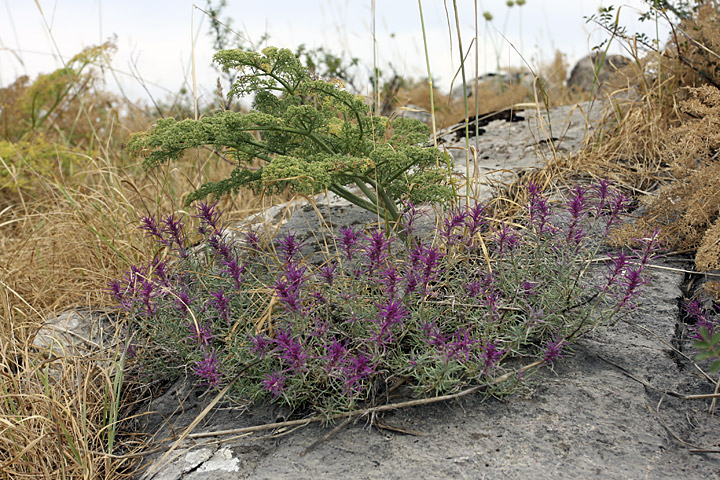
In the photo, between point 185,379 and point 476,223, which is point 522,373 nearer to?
point 476,223

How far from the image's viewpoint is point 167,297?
2750mm

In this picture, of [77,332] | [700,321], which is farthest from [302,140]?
[700,321]

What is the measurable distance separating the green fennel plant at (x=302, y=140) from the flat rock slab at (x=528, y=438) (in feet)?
3.18

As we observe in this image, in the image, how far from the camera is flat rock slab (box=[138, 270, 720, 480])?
197 centimetres

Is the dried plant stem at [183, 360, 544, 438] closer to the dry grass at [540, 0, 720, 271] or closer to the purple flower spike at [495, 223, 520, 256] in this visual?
the purple flower spike at [495, 223, 520, 256]

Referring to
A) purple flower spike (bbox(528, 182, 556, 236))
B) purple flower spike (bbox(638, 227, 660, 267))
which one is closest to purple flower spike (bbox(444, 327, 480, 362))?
purple flower spike (bbox(528, 182, 556, 236))

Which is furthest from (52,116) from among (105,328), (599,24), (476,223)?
(476,223)

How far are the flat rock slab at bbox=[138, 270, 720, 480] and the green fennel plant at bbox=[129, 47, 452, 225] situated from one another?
970 mm

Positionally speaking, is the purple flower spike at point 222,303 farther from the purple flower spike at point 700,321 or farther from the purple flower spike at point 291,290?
the purple flower spike at point 700,321

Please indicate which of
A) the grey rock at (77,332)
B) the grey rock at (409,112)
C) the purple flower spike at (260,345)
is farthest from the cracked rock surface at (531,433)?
the grey rock at (409,112)

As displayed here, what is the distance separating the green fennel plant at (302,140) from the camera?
8.53 feet

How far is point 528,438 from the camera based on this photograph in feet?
6.79

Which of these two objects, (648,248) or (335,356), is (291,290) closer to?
(335,356)

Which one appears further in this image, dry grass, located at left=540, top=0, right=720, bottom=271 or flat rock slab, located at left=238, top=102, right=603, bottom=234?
flat rock slab, located at left=238, top=102, right=603, bottom=234
